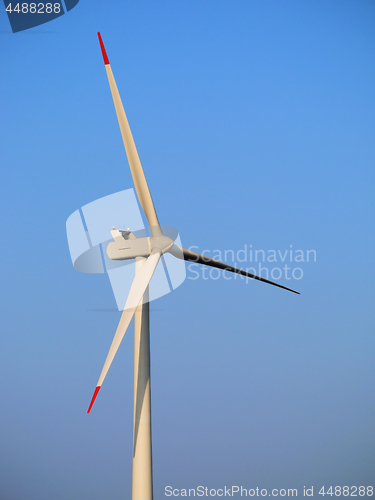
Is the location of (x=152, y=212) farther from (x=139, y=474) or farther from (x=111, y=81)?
(x=139, y=474)

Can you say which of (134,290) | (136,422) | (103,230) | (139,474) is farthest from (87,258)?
(139,474)

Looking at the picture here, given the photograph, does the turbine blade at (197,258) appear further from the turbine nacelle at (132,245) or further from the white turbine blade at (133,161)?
the white turbine blade at (133,161)

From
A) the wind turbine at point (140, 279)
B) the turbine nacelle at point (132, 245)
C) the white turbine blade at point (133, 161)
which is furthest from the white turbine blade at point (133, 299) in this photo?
the white turbine blade at point (133, 161)

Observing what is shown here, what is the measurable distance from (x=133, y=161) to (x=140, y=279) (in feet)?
10.0

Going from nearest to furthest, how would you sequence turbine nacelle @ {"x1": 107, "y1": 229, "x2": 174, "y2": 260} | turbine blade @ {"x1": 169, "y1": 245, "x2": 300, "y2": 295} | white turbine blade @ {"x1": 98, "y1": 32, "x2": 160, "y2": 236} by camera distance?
white turbine blade @ {"x1": 98, "y1": 32, "x2": 160, "y2": 236} → turbine nacelle @ {"x1": 107, "y1": 229, "x2": 174, "y2": 260} → turbine blade @ {"x1": 169, "y1": 245, "x2": 300, "y2": 295}

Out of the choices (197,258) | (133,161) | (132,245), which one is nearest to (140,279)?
(132,245)

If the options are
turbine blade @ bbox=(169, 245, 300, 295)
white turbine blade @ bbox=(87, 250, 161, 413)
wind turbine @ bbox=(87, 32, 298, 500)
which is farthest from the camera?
turbine blade @ bbox=(169, 245, 300, 295)

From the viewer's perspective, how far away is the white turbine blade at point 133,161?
1152 cm

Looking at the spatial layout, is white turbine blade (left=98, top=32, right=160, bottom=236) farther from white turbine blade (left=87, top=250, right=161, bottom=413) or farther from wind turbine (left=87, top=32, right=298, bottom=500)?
white turbine blade (left=87, top=250, right=161, bottom=413)

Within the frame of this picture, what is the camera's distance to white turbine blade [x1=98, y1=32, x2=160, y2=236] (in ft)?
37.8

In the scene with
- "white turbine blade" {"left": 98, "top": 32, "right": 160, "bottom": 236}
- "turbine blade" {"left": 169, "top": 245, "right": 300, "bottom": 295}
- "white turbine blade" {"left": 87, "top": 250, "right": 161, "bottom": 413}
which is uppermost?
"white turbine blade" {"left": 98, "top": 32, "right": 160, "bottom": 236}

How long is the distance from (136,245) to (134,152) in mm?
2364

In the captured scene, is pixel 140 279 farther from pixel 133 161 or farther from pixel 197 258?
pixel 133 161

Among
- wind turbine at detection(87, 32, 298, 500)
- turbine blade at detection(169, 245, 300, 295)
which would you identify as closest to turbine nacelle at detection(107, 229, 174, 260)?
wind turbine at detection(87, 32, 298, 500)
